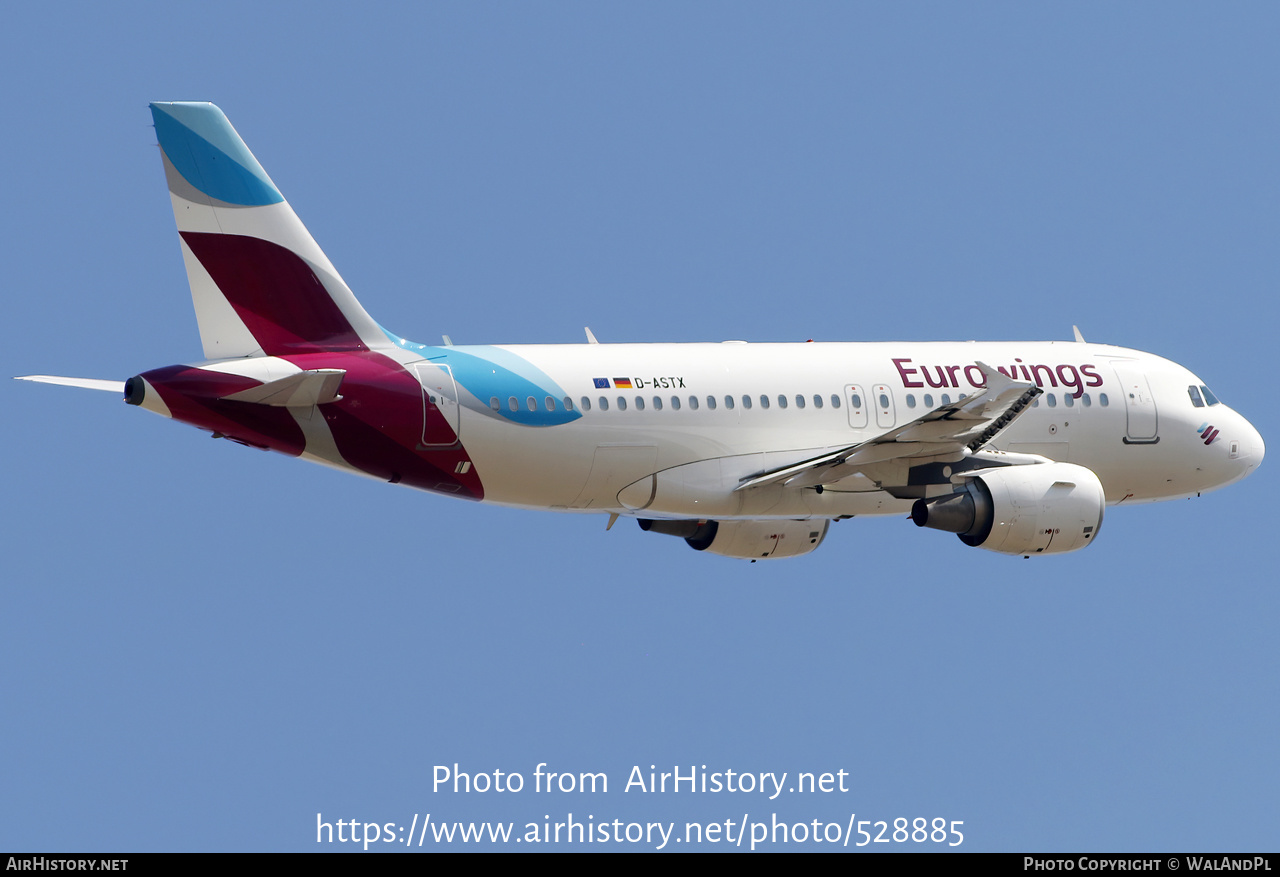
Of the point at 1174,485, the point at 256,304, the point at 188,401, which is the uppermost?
the point at 1174,485

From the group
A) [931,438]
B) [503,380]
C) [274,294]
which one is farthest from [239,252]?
[931,438]

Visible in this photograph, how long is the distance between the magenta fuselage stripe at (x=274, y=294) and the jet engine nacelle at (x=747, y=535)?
997 centimetres

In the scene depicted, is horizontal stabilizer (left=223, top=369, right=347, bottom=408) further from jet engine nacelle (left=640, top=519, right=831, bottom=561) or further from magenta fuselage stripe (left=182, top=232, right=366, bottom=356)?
jet engine nacelle (left=640, top=519, right=831, bottom=561)

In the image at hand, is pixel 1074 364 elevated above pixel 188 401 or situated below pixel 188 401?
Answer: above

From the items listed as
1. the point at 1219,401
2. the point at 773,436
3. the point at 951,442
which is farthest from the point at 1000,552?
the point at 1219,401

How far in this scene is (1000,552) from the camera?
42.0 metres

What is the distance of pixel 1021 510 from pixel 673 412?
24.0ft

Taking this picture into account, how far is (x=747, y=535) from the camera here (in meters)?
46.7

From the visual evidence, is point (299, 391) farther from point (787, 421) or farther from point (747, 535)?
point (747, 535)

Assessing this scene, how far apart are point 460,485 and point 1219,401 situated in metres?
18.5

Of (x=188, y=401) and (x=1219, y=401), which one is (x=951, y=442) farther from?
(x=188, y=401)

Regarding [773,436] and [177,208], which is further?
[773,436]

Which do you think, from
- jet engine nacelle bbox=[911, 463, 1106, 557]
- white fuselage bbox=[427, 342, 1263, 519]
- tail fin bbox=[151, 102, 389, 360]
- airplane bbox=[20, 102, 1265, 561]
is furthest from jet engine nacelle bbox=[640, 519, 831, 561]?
tail fin bbox=[151, 102, 389, 360]

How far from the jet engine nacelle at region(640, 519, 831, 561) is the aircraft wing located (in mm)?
4705
